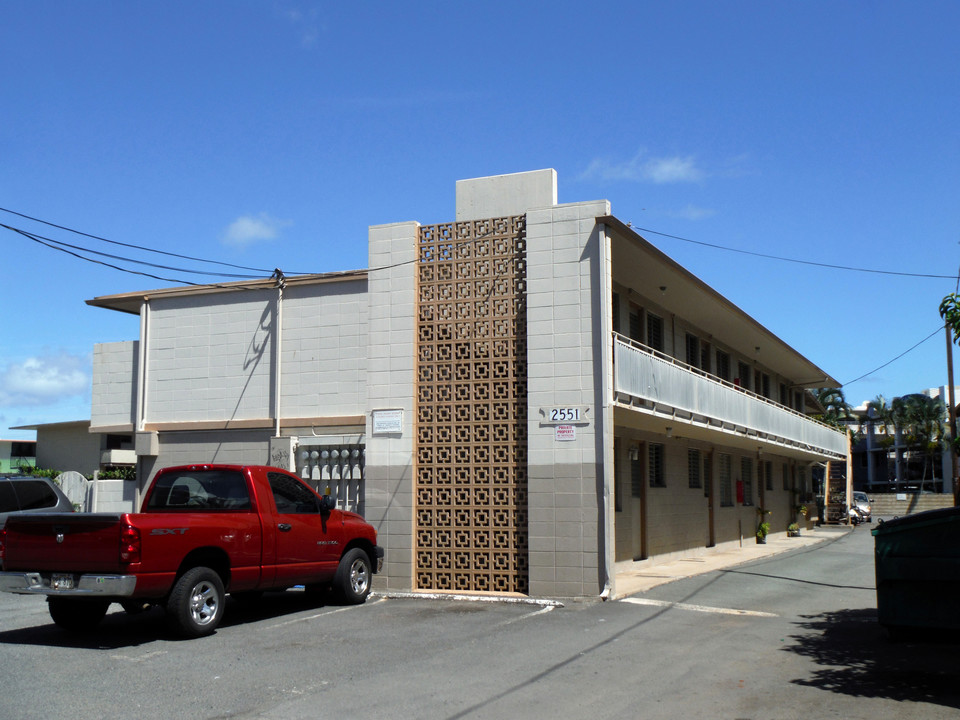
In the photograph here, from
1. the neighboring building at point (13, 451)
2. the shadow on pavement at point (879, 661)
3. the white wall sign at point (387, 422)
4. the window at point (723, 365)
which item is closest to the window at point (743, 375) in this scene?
the window at point (723, 365)

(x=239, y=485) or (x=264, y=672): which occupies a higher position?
(x=239, y=485)

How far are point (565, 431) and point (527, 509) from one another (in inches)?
55.0

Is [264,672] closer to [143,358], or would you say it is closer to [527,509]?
[527,509]

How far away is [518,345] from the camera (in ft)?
49.3

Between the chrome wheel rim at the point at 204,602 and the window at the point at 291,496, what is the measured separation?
1.48 meters

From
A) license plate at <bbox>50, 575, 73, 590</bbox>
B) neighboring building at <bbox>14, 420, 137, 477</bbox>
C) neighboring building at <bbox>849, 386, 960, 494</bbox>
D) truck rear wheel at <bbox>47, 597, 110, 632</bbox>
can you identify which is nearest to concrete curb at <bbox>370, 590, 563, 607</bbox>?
truck rear wheel at <bbox>47, 597, 110, 632</bbox>

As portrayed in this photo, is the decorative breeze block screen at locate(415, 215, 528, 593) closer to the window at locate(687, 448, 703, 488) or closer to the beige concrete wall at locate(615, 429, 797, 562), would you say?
the beige concrete wall at locate(615, 429, 797, 562)

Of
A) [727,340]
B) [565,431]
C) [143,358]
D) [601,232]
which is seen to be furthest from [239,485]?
[727,340]

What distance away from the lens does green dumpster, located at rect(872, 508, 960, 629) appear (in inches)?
370

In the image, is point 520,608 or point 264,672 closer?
point 264,672

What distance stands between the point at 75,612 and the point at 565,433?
7245 millimetres

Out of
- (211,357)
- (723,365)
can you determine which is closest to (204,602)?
(211,357)

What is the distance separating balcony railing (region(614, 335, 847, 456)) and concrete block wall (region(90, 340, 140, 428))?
11.6 m

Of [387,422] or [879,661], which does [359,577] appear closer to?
[387,422]
